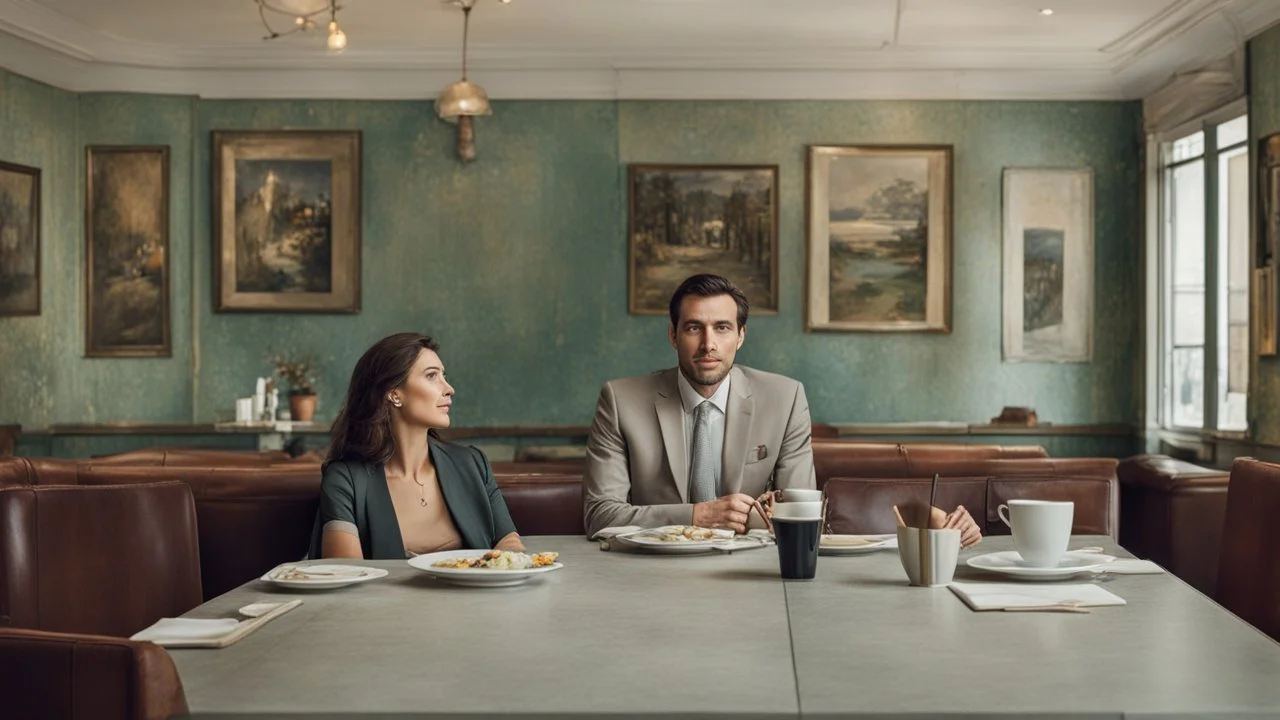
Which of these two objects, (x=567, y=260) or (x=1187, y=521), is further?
(x=567, y=260)

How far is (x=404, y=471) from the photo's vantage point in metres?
3.40

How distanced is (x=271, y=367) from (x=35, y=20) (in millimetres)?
2682

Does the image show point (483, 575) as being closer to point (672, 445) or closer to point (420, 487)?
point (420, 487)

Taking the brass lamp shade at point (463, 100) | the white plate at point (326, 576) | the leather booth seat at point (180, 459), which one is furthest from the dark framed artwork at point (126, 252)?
the white plate at point (326, 576)

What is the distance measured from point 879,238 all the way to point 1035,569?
22.8ft

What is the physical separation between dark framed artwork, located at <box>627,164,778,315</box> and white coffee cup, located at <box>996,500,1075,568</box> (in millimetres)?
6782

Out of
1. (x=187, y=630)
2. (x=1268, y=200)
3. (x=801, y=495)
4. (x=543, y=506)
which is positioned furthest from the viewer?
(x=1268, y=200)

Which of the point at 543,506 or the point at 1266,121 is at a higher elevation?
the point at 1266,121

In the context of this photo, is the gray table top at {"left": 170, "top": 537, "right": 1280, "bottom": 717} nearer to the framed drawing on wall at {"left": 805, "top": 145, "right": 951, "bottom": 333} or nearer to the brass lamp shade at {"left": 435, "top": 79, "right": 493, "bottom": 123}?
the brass lamp shade at {"left": 435, "top": 79, "right": 493, "bottom": 123}

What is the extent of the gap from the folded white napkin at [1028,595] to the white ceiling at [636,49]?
19.6ft

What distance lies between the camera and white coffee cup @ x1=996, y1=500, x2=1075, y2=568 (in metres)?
2.50

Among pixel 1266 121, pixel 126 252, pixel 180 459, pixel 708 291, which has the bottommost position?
pixel 180 459

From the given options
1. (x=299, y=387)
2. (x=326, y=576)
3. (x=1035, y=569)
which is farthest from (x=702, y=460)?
(x=299, y=387)

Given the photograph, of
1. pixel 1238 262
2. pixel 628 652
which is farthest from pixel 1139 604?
pixel 1238 262
